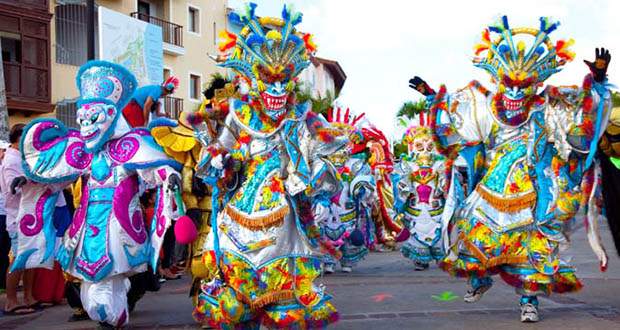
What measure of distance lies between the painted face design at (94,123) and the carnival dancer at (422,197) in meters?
5.98

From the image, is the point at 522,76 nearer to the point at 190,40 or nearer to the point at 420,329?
the point at 420,329

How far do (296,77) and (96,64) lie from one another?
1.85m

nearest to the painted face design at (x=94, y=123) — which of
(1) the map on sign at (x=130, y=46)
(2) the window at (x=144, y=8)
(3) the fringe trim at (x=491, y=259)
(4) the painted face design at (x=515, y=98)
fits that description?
(3) the fringe trim at (x=491, y=259)

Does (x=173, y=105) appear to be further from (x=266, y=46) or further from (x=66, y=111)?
(x=266, y=46)

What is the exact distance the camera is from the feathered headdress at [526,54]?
6.79 meters

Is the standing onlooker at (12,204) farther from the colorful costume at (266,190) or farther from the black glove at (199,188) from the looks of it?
the colorful costume at (266,190)

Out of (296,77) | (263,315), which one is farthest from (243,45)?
(263,315)

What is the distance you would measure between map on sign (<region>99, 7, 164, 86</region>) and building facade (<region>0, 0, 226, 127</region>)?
4101mm

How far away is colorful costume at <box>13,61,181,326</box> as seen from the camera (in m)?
5.88

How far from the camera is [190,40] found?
3138 cm

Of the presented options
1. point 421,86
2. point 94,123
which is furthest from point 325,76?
point 94,123

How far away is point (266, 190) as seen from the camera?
5.27 meters

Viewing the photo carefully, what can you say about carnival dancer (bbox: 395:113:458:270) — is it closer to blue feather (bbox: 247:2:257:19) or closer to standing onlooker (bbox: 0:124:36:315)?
standing onlooker (bbox: 0:124:36:315)

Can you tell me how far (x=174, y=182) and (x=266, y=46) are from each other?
1284 mm
